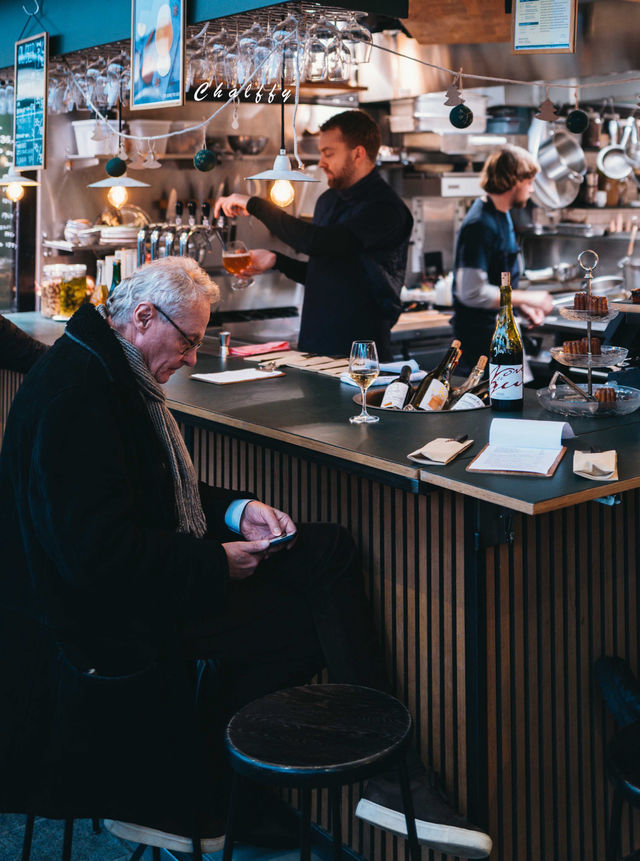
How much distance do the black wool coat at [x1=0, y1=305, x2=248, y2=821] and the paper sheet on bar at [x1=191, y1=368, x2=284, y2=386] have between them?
1.14m

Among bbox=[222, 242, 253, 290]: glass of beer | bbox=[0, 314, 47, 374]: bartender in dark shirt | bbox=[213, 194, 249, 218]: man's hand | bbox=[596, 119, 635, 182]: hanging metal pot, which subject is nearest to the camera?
bbox=[0, 314, 47, 374]: bartender in dark shirt

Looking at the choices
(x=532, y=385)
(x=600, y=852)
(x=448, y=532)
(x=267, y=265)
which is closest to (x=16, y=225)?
(x=267, y=265)

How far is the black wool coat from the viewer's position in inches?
86.5

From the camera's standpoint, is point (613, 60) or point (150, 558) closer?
point (150, 558)

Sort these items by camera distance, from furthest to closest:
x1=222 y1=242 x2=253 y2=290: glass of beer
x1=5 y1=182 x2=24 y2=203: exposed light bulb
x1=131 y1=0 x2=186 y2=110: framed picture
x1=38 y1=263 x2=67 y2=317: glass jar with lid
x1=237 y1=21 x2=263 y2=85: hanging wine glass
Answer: x1=5 y1=182 x2=24 y2=203: exposed light bulb, x1=38 y1=263 x2=67 y2=317: glass jar with lid, x1=222 y1=242 x2=253 y2=290: glass of beer, x1=237 y1=21 x2=263 y2=85: hanging wine glass, x1=131 y1=0 x2=186 y2=110: framed picture

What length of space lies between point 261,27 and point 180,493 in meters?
2.28

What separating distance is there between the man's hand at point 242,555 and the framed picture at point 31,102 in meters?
3.28

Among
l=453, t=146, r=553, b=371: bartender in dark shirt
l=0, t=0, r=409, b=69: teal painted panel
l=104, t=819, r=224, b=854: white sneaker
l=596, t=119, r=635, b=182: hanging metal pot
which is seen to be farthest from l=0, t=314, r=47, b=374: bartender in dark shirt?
l=596, t=119, r=635, b=182: hanging metal pot

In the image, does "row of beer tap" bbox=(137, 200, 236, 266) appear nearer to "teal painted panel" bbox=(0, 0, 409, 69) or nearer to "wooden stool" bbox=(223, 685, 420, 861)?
"teal painted panel" bbox=(0, 0, 409, 69)

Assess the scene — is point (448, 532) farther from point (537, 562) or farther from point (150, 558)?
point (150, 558)

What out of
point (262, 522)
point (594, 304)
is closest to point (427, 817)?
point (262, 522)

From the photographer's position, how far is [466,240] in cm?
521

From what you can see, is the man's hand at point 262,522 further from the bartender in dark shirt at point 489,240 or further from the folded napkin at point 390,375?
the bartender in dark shirt at point 489,240

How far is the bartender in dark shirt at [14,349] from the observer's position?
13.3 feet
